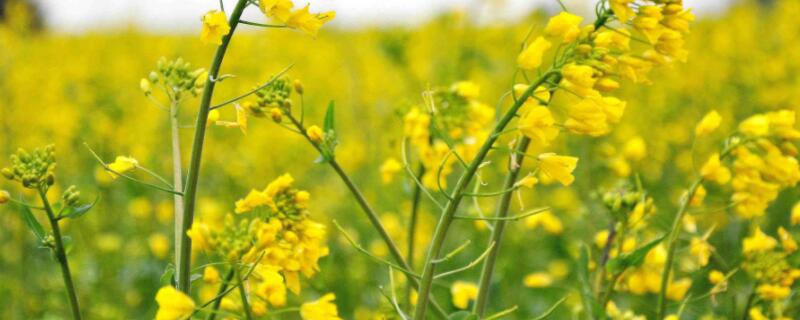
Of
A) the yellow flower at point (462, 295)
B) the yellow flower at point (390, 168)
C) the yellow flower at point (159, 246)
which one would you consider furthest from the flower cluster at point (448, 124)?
the yellow flower at point (159, 246)

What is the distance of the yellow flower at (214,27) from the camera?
50.8 inches

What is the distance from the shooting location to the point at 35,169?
1.46 metres

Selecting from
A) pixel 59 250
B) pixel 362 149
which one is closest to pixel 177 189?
pixel 59 250

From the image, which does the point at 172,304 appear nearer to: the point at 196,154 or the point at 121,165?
the point at 196,154

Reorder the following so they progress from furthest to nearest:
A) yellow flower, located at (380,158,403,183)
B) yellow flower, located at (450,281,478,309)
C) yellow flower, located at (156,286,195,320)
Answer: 1. yellow flower, located at (380,158,403,183)
2. yellow flower, located at (450,281,478,309)
3. yellow flower, located at (156,286,195,320)

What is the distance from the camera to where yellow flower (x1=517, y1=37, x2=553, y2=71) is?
142 centimetres

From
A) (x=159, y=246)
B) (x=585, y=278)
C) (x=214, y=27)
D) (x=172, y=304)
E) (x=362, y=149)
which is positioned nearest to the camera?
(x=172, y=304)

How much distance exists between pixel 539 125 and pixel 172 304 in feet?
2.20

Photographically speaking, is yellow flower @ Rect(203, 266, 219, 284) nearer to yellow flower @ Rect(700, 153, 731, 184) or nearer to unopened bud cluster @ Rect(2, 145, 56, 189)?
unopened bud cluster @ Rect(2, 145, 56, 189)

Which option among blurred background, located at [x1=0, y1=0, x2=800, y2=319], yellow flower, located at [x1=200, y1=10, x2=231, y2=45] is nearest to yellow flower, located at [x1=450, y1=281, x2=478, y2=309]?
blurred background, located at [x1=0, y1=0, x2=800, y2=319]

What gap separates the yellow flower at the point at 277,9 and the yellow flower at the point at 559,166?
1.68ft

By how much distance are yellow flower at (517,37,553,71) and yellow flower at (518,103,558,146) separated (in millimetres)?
82

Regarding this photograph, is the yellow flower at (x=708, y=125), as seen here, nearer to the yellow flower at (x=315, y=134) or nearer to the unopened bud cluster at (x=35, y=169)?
the yellow flower at (x=315, y=134)

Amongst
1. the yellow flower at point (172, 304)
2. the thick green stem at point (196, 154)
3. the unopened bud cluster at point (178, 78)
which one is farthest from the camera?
the unopened bud cluster at point (178, 78)
